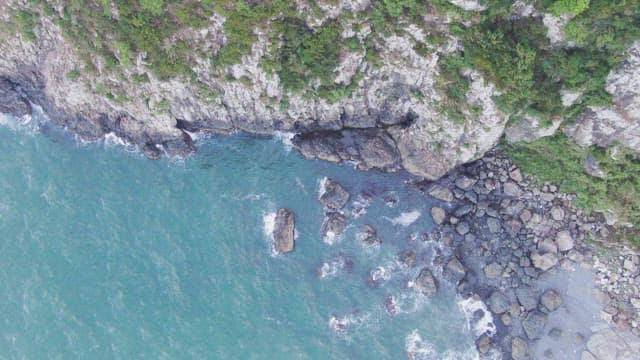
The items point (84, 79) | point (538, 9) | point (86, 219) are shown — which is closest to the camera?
point (538, 9)

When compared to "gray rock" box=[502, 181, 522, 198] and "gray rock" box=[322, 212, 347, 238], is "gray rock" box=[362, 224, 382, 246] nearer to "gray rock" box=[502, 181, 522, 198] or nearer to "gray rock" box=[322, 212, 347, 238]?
"gray rock" box=[322, 212, 347, 238]

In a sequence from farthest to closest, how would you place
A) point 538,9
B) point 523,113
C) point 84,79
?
point 84,79 < point 523,113 < point 538,9

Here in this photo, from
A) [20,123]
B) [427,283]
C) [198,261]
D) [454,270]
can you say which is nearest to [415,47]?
[454,270]

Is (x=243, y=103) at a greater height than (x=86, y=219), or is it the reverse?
(x=243, y=103)

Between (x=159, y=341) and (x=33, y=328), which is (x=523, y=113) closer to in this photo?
(x=159, y=341)

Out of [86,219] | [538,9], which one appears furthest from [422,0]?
[86,219]

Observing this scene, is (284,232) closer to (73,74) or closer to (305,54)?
(305,54)

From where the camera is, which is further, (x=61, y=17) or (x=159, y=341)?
(x=159, y=341)

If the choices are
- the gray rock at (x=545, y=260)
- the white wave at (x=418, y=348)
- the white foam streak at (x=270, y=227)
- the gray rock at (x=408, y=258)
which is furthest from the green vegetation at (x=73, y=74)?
the gray rock at (x=545, y=260)
